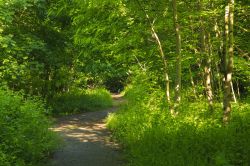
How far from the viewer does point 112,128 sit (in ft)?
51.0

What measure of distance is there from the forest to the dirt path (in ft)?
1.24

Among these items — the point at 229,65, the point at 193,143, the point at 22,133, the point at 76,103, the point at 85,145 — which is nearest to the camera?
the point at 193,143

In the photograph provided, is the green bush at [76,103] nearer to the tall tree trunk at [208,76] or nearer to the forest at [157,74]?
the forest at [157,74]

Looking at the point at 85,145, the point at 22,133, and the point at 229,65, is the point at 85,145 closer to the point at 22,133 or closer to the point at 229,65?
the point at 22,133

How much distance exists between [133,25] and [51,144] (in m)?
4.45

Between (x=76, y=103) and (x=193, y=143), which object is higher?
(x=193, y=143)

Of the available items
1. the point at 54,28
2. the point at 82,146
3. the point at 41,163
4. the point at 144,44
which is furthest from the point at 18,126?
the point at 54,28

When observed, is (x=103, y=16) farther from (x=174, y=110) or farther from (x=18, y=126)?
(x=18, y=126)

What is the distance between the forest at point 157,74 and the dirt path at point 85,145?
0.38 metres

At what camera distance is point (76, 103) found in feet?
74.4

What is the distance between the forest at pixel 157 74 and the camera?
7820mm

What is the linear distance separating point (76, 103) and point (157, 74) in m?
9.86

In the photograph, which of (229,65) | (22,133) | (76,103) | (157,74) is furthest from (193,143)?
(76,103)

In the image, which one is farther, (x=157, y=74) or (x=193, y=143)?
(x=157, y=74)
